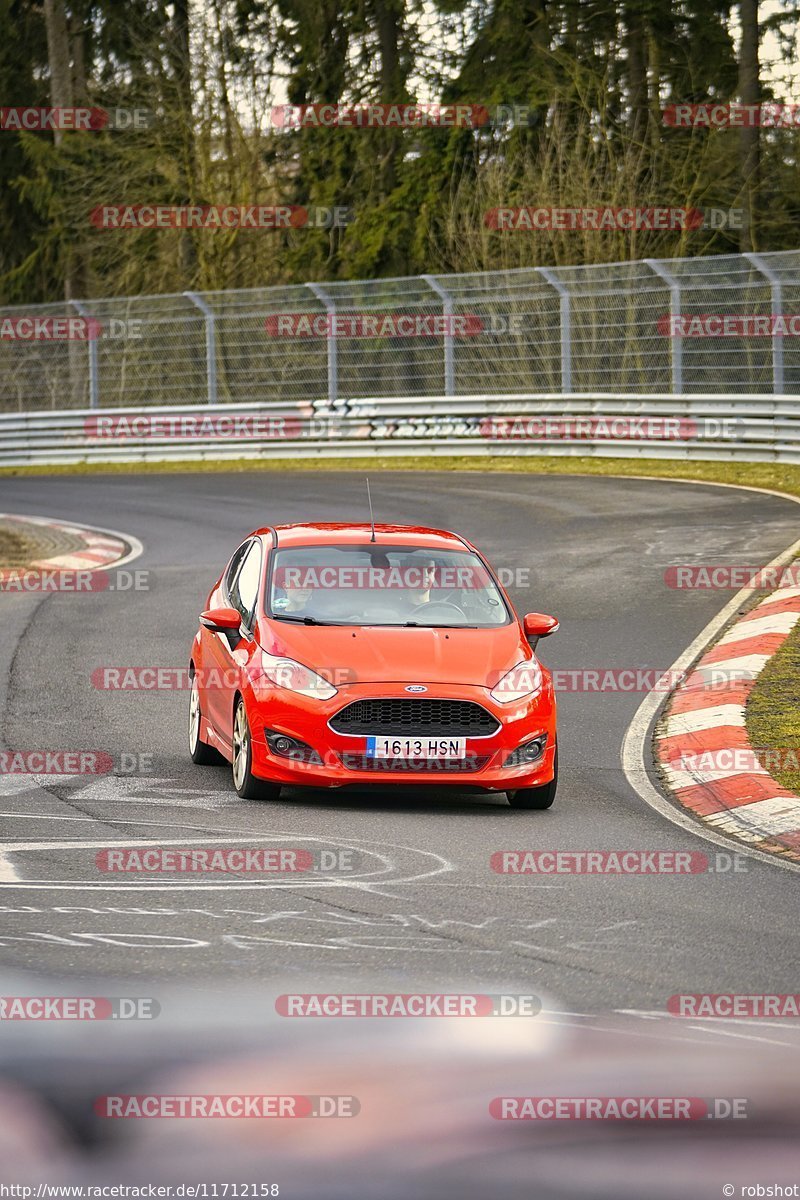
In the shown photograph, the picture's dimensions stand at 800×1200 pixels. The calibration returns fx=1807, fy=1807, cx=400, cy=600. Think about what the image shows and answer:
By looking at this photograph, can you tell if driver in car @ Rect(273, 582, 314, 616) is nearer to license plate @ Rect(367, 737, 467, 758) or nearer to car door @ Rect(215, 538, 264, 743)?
car door @ Rect(215, 538, 264, 743)

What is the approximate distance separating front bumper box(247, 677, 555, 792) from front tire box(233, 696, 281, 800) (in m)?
0.07

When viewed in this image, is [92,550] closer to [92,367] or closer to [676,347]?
[676,347]

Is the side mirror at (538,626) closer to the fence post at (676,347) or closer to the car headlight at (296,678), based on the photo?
the car headlight at (296,678)

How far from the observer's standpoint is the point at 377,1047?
12.0ft

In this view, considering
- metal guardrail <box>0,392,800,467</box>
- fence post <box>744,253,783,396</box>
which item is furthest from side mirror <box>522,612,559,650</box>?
fence post <box>744,253,783,396</box>

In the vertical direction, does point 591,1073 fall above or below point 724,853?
above

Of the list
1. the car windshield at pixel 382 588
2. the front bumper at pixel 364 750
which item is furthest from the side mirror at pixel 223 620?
the front bumper at pixel 364 750

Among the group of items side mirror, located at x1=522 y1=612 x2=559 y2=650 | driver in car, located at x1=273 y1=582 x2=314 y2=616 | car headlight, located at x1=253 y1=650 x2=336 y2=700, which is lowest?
car headlight, located at x1=253 y1=650 x2=336 y2=700

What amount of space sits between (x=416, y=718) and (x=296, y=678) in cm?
68

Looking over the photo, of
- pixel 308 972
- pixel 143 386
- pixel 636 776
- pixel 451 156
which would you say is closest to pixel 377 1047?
pixel 308 972

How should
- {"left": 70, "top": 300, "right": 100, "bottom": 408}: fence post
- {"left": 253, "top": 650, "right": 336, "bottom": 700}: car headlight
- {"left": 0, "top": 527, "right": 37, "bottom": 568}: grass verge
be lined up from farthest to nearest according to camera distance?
{"left": 70, "top": 300, "right": 100, "bottom": 408}: fence post < {"left": 0, "top": 527, "right": 37, "bottom": 568}: grass verge < {"left": 253, "top": 650, "right": 336, "bottom": 700}: car headlight

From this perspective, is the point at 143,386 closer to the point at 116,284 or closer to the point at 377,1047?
the point at 116,284

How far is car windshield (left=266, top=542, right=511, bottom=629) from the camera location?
33.6ft

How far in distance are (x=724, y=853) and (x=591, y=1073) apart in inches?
195
